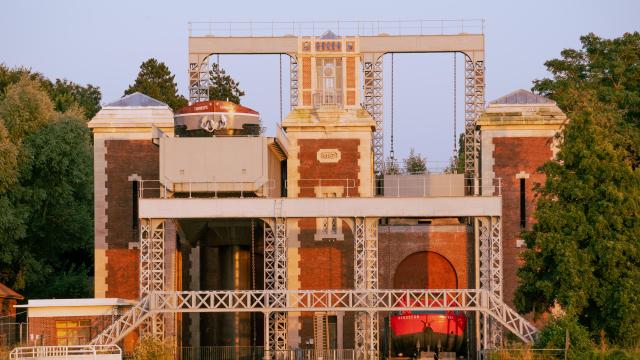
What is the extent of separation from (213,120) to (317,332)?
430 inches

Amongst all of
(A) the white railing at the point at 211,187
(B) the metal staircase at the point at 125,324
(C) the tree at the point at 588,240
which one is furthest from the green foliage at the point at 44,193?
(C) the tree at the point at 588,240

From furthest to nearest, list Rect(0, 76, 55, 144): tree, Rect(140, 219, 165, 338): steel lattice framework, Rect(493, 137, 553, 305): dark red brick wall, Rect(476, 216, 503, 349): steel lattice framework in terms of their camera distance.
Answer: Rect(0, 76, 55, 144): tree < Rect(493, 137, 553, 305): dark red brick wall < Rect(140, 219, 165, 338): steel lattice framework < Rect(476, 216, 503, 349): steel lattice framework

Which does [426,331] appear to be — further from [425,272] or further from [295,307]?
[295,307]

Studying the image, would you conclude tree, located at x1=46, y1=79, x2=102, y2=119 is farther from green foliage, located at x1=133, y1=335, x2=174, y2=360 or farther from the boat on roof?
green foliage, located at x1=133, y1=335, x2=174, y2=360

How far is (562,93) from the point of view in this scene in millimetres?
82188

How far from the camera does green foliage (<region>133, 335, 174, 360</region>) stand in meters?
52.6

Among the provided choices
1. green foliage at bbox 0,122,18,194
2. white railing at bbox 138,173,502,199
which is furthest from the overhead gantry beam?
green foliage at bbox 0,122,18,194

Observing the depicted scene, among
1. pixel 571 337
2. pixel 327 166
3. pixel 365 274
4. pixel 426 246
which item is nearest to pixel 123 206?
pixel 327 166

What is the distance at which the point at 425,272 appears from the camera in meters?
64.6

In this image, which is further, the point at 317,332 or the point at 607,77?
the point at 607,77

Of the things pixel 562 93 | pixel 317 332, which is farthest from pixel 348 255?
pixel 562 93

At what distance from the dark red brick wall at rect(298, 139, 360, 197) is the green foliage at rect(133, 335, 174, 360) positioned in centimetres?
1256

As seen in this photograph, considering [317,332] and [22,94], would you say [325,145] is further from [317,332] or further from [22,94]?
[22,94]

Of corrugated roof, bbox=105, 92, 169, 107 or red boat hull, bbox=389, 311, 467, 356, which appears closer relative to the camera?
red boat hull, bbox=389, 311, 467, 356
